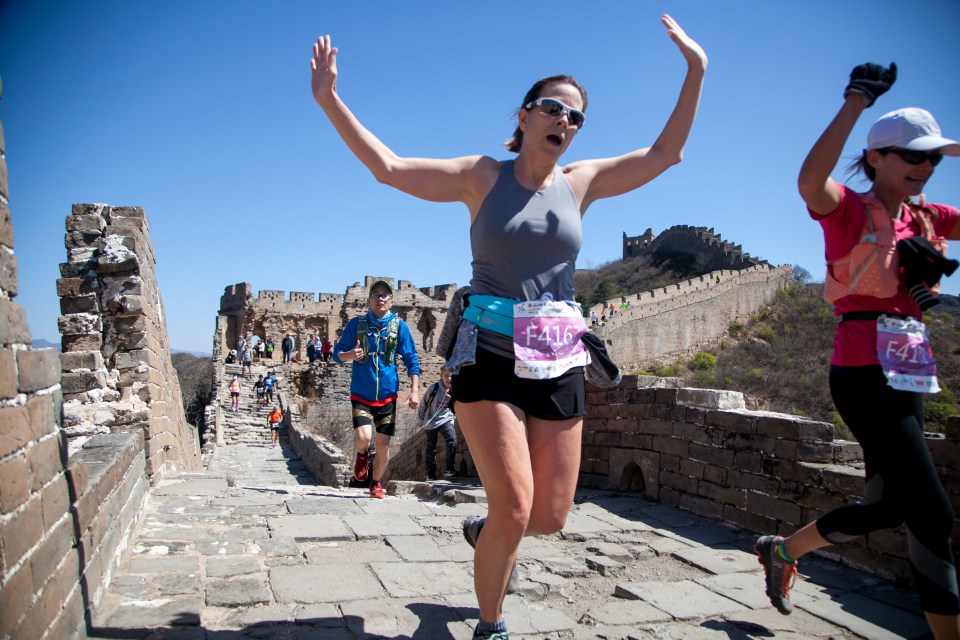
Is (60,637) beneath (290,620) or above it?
above

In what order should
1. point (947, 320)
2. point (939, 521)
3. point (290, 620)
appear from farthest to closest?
point (947, 320)
point (290, 620)
point (939, 521)

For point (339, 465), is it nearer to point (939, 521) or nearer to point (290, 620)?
point (290, 620)

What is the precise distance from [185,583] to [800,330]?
152ft

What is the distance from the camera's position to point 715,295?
4534 cm

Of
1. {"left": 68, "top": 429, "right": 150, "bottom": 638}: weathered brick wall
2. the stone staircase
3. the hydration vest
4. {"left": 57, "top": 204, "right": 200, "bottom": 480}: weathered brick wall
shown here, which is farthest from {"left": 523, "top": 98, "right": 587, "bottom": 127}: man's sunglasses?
the stone staircase

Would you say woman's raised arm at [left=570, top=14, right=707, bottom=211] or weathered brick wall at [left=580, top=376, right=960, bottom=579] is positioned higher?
woman's raised arm at [left=570, top=14, right=707, bottom=211]

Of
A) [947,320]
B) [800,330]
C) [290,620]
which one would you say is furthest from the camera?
[800,330]

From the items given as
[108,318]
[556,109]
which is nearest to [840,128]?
[556,109]

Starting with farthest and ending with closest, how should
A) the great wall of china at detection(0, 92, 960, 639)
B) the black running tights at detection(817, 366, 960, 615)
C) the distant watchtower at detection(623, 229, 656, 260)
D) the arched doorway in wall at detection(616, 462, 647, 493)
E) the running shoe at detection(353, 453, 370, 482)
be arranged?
the distant watchtower at detection(623, 229, 656, 260)
the running shoe at detection(353, 453, 370, 482)
the arched doorway in wall at detection(616, 462, 647, 493)
the black running tights at detection(817, 366, 960, 615)
the great wall of china at detection(0, 92, 960, 639)

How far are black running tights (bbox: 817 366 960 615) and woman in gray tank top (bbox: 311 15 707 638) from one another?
1.03 m

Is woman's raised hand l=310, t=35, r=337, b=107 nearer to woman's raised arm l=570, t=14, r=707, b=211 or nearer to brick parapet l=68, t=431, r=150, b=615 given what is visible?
woman's raised arm l=570, t=14, r=707, b=211

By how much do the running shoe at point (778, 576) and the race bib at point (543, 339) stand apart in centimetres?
137

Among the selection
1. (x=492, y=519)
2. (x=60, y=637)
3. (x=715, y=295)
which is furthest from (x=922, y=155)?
(x=715, y=295)

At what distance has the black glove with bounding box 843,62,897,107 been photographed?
2600 mm
